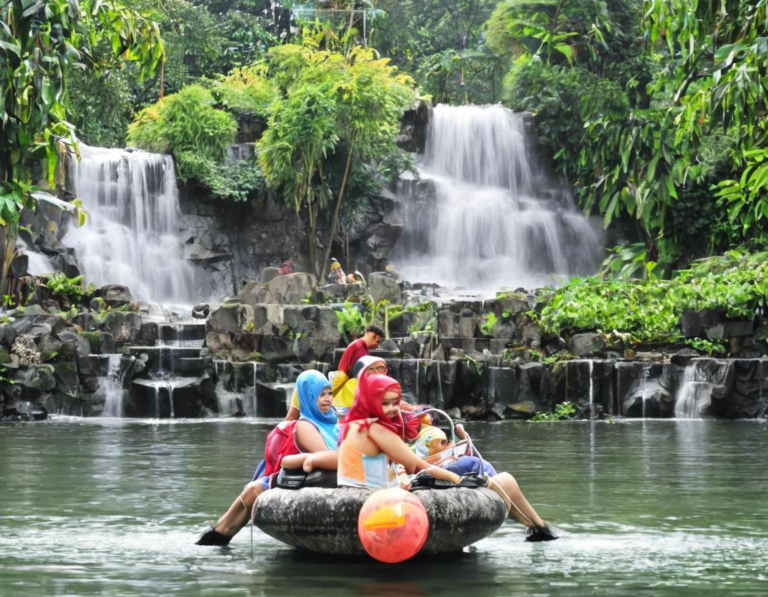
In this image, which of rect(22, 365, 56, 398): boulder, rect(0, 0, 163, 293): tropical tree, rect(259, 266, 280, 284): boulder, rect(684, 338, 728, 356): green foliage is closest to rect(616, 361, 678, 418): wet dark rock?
rect(684, 338, 728, 356): green foliage

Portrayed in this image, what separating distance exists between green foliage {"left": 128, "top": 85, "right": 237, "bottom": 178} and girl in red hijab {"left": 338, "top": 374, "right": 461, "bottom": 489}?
2859cm

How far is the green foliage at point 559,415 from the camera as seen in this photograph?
22917mm

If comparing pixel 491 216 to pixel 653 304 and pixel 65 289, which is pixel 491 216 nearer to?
pixel 653 304

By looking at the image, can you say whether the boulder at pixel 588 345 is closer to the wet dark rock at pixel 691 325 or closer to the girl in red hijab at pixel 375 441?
the wet dark rock at pixel 691 325

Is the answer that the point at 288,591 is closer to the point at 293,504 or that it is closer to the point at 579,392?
the point at 293,504

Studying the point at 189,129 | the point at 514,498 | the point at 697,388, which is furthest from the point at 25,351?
the point at 514,498

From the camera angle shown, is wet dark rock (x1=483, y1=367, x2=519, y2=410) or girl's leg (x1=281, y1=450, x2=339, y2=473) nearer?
girl's leg (x1=281, y1=450, x2=339, y2=473)

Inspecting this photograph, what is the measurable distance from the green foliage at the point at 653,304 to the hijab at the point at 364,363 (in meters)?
16.0

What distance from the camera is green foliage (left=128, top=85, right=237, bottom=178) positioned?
119ft

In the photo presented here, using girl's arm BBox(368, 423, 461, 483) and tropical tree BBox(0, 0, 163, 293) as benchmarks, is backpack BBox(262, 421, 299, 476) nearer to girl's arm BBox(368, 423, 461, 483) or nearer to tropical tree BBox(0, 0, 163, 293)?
girl's arm BBox(368, 423, 461, 483)

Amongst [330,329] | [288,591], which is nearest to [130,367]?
[330,329]

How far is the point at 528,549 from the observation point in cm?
863

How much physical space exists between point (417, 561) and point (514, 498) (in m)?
0.85

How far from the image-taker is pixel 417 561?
26.7 ft
